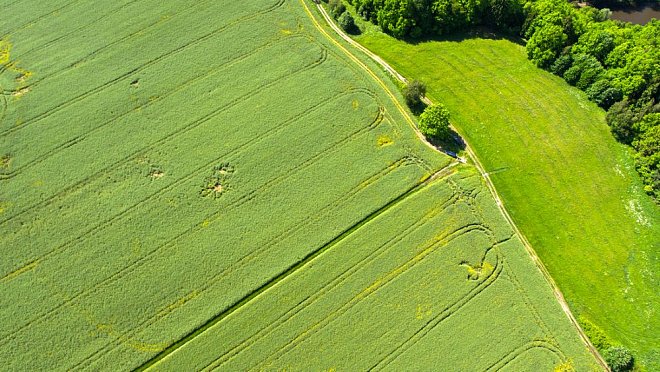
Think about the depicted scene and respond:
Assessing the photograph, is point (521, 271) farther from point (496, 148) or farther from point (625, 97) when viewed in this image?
point (625, 97)

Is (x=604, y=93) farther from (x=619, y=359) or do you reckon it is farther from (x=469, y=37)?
(x=619, y=359)

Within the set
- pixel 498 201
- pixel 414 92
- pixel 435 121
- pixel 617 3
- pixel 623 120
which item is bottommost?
pixel 498 201

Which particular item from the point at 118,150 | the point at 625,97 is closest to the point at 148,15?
the point at 118,150

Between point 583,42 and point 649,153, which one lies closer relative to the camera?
point 649,153

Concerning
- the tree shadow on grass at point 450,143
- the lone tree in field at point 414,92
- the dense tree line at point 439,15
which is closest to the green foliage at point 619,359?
the tree shadow on grass at point 450,143

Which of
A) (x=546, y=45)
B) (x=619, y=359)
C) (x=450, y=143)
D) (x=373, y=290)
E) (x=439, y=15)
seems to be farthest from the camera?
(x=439, y=15)

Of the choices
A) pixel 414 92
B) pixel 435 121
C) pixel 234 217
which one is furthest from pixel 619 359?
pixel 234 217
